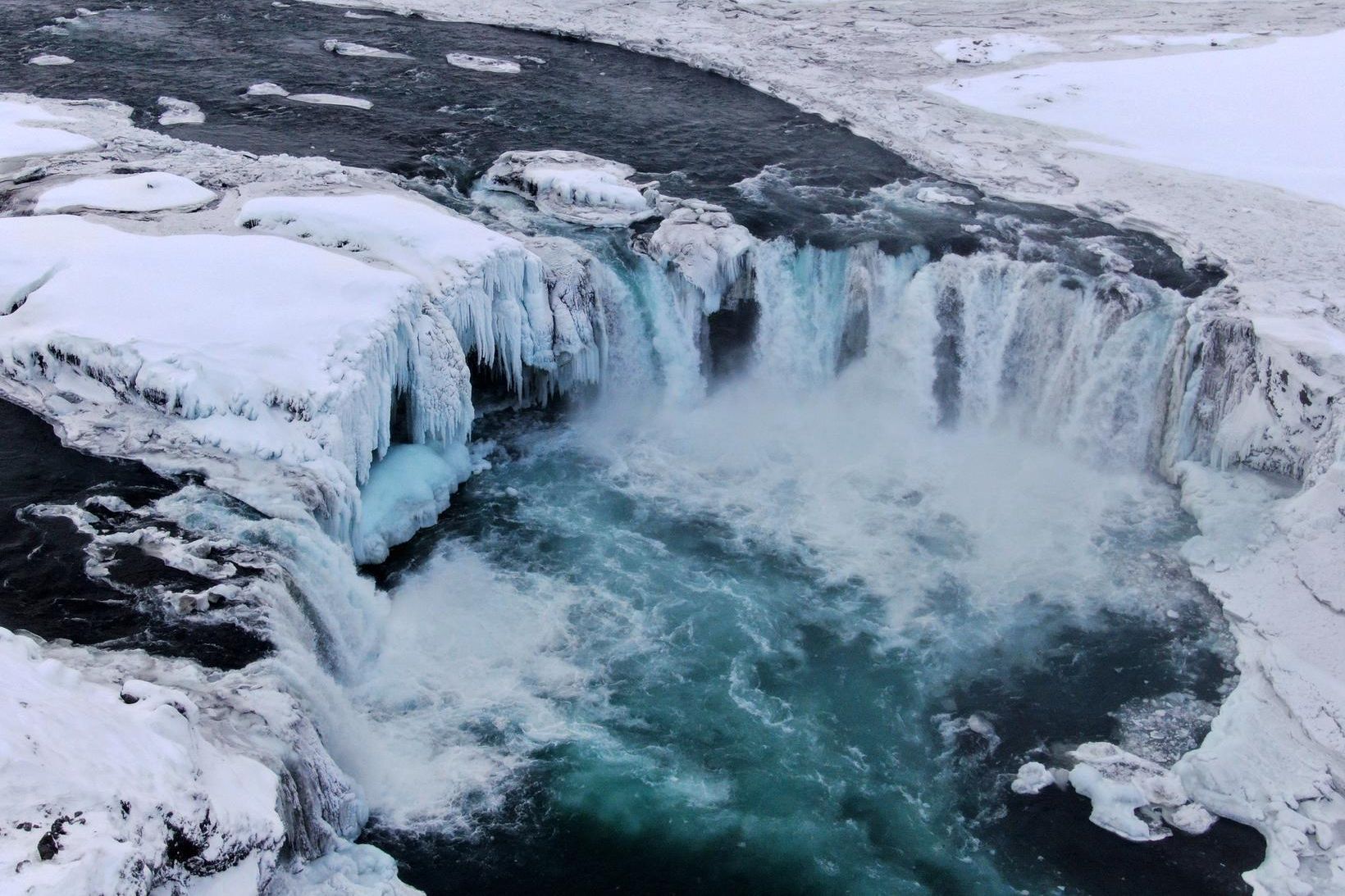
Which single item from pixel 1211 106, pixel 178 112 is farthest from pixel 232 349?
pixel 1211 106

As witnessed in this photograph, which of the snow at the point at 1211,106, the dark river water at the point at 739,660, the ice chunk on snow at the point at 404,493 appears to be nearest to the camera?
the dark river water at the point at 739,660

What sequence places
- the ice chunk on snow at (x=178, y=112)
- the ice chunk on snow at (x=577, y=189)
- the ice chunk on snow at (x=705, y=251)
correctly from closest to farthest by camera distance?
the ice chunk on snow at (x=705, y=251) < the ice chunk on snow at (x=577, y=189) < the ice chunk on snow at (x=178, y=112)

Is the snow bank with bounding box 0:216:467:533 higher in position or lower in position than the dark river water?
higher

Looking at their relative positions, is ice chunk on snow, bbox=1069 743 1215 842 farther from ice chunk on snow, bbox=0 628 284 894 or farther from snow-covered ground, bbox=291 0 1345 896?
ice chunk on snow, bbox=0 628 284 894

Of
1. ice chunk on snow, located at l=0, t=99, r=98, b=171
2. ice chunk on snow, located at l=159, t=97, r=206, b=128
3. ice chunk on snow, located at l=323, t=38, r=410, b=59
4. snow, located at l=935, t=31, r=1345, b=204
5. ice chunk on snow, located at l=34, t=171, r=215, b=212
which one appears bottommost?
ice chunk on snow, located at l=34, t=171, r=215, b=212

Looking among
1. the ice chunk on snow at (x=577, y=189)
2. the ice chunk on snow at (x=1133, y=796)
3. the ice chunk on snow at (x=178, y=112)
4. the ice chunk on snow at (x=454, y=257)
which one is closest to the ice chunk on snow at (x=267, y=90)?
the ice chunk on snow at (x=178, y=112)

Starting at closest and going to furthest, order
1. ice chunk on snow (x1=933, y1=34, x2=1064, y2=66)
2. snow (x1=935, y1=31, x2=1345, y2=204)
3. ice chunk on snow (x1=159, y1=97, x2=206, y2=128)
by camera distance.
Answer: ice chunk on snow (x1=159, y1=97, x2=206, y2=128) → snow (x1=935, y1=31, x2=1345, y2=204) → ice chunk on snow (x1=933, y1=34, x2=1064, y2=66)

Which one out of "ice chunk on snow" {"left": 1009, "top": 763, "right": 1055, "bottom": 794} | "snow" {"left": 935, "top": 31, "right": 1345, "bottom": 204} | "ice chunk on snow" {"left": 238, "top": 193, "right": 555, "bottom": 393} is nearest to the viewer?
"ice chunk on snow" {"left": 1009, "top": 763, "right": 1055, "bottom": 794}

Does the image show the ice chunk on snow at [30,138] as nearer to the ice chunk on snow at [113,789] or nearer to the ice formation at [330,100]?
the ice formation at [330,100]

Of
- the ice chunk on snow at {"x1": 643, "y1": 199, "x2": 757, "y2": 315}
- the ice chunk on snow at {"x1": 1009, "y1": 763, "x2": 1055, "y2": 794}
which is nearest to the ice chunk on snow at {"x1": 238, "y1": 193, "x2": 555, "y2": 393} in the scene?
the ice chunk on snow at {"x1": 643, "y1": 199, "x2": 757, "y2": 315}
